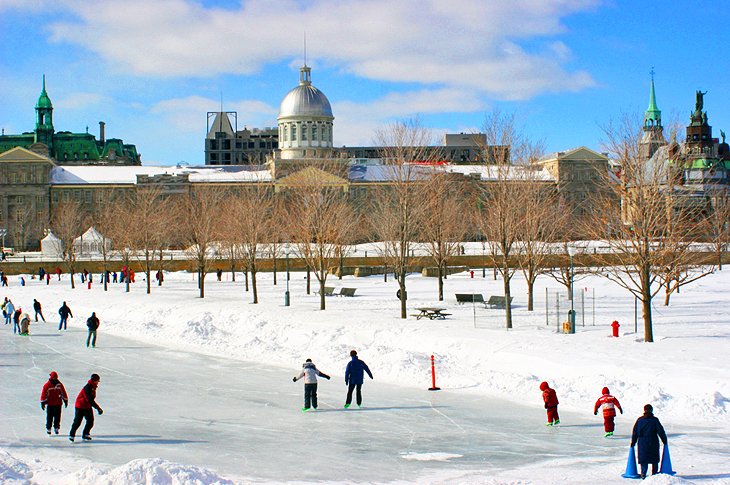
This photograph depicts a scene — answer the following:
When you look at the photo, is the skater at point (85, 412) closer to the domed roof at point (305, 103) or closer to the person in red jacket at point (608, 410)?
the person in red jacket at point (608, 410)

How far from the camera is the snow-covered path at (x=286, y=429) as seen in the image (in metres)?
14.5

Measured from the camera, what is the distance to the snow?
1412 centimetres

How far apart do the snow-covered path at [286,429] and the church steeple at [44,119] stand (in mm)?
129656

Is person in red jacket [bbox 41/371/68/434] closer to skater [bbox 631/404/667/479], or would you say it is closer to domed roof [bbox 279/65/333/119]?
skater [bbox 631/404/667/479]

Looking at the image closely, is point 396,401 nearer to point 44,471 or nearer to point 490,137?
point 44,471

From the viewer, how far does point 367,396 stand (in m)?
20.4

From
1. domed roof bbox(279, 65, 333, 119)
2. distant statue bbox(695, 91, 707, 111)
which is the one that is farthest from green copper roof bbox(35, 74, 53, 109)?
distant statue bbox(695, 91, 707, 111)

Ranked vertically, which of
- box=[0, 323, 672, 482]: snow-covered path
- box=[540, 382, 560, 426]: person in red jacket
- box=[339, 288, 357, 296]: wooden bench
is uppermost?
box=[339, 288, 357, 296]: wooden bench

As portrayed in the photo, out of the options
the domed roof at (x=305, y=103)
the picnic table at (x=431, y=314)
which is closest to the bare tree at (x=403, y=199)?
the picnic table at (x=431, y=314)

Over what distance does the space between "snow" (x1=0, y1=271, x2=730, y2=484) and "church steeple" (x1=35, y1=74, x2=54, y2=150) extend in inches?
4638

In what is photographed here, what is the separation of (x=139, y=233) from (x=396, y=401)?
3849 centimetres

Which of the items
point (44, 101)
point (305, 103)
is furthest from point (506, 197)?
point (44, 101)

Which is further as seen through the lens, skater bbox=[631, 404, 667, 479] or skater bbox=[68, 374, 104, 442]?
skater bbox=[68, 374, 104, 442]

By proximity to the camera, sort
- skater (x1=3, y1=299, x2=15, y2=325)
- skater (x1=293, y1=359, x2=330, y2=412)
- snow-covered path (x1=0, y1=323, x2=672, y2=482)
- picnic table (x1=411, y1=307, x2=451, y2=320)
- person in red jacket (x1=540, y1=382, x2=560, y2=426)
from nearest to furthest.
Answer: snow-covered path (x1=0, y1=323, x2=672, y2=482), person in red jacket (x1=540, y1=382, x2=560, y2=426), skater (x1=293, y1=359, x2=330, y2=412), picnic table (x1=411, y1=307, x2=451, y2=320), skater (x1=3, y1=299, x2=15, y2=325)
